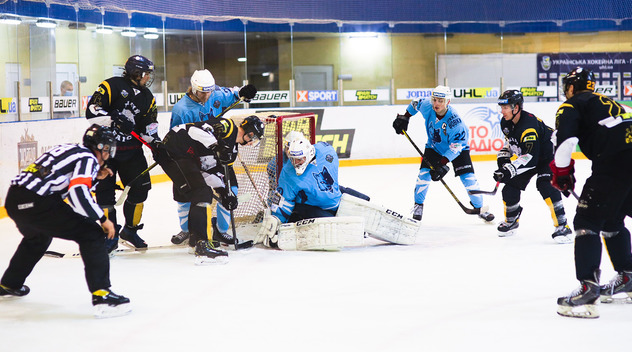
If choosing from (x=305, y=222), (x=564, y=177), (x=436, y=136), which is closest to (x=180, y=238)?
(x=305, y=222)

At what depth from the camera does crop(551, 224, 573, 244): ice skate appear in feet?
16.4

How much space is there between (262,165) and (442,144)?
4.78 feet

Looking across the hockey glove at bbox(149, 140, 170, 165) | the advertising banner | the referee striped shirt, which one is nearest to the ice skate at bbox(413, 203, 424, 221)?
the hockey glove at bbox(149, 140, 170, 165)

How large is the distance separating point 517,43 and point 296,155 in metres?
8.75

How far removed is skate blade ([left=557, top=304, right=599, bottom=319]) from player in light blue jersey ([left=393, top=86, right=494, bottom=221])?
2.56 m

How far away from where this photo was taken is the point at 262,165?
222 inches

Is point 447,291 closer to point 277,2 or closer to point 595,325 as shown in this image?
point 595,325

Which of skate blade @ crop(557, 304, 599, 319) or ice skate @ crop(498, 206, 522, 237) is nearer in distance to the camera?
skate blade @ crop(557, 304, 599, 319)

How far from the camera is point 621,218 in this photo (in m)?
3.40

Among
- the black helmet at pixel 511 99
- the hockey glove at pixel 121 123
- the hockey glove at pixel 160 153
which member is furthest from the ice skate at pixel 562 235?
the hockey glove at pixel 121 123

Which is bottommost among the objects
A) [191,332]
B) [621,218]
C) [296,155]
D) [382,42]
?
[191,332]

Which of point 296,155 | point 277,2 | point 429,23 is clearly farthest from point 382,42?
point 296,155

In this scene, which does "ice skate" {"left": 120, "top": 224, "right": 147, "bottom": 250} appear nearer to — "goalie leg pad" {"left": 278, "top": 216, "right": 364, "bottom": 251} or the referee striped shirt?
"goalie leg pad" {"left": 278, "top": 216, "right": 364, "bottom": 251}

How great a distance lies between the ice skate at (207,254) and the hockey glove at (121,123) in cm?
86
